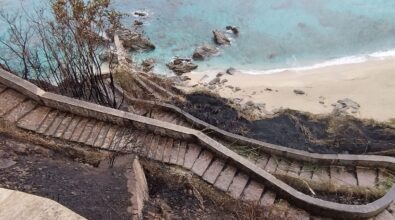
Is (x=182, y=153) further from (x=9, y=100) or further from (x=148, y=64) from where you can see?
(x=148, y=64)


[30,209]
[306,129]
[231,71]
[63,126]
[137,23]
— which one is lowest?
[137,23]

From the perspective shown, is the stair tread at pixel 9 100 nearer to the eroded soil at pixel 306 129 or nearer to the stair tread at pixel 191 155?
the stair tread at pixel 191 155

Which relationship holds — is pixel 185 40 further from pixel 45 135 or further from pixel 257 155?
pixel 45 135

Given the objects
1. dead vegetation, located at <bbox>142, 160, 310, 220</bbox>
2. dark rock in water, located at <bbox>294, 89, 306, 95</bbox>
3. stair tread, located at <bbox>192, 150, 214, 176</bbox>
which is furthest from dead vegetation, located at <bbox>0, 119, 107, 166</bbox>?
dark rock in water, located at <bbox>294, 89, 306, 95</bbox>

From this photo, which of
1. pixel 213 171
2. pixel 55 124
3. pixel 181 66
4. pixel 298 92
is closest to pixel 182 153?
pixel 213 171

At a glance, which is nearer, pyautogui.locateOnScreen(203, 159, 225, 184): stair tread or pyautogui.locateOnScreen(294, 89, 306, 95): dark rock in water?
pyautogui.locateOnScreen(203, 159, 225, 184): stair tread

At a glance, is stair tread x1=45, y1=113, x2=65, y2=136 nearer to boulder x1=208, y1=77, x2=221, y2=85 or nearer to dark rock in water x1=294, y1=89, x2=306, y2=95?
boulder x1=208, y1=77, x2=221, y2=85

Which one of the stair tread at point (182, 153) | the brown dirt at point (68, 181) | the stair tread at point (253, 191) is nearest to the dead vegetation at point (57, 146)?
the brown dirt at point (68, 181)
